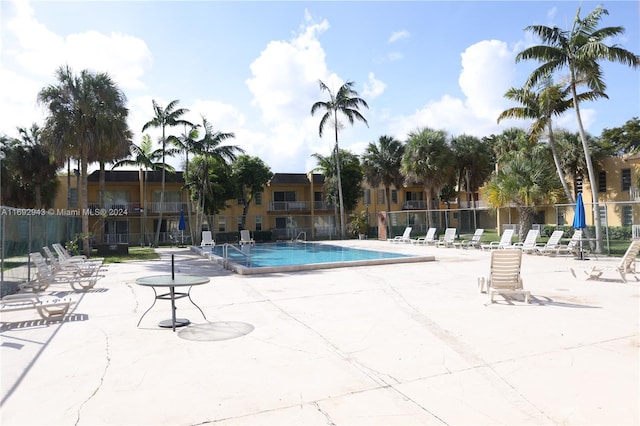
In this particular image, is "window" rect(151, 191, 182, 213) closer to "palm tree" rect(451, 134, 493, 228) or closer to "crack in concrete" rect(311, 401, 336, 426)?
"palm tree" rect(451, 134, 493, 228)

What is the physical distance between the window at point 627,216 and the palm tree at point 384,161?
15.1 m

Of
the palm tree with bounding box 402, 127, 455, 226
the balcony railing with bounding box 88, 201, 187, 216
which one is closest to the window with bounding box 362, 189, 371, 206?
the palm tree with bounding box 402, 127, 455, 226

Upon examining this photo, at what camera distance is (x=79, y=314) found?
285 inches

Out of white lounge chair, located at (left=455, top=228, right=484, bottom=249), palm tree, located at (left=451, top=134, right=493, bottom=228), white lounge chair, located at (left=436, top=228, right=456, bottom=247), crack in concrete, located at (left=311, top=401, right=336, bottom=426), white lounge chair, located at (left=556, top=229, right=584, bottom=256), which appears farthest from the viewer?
palm tree, located at (left=451, top=134, right=493, bottom=228)

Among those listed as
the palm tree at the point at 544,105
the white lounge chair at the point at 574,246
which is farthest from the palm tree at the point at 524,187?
the white lounge chair at the point at 574,246

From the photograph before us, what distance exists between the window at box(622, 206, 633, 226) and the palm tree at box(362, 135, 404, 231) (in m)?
15.1

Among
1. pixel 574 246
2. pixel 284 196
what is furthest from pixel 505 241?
pixel 284 196

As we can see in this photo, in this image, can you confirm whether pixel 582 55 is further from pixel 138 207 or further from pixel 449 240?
pixel 138 207

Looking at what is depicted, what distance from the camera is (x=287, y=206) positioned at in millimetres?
37531

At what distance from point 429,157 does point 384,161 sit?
22.3 feet

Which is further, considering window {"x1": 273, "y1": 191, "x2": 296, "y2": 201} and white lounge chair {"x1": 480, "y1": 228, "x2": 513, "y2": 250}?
window {"x1": 273, "y1": 191, "x2": 296, "y2": 201}

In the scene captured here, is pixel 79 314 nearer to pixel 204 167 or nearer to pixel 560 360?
pixel 560 360

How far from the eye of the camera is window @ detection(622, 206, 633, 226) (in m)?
25.5

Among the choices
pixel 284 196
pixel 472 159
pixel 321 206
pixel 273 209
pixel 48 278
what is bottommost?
pixel 48 278
